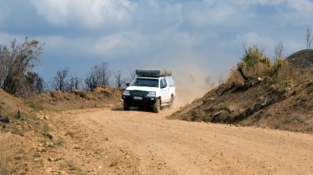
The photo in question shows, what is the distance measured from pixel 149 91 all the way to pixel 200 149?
30.1 ft

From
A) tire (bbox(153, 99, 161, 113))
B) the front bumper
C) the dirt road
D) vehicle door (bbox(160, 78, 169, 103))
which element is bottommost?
the dirt road

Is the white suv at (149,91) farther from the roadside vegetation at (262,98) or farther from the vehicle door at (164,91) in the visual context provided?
the roadside vegetation at (262,98)

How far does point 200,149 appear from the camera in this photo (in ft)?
23.4

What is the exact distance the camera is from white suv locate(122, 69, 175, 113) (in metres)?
16.1

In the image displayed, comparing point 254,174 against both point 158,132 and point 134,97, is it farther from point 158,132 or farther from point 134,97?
point 134,97

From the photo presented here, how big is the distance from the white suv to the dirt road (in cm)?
559

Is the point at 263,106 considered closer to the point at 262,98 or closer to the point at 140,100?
the point at 262,98

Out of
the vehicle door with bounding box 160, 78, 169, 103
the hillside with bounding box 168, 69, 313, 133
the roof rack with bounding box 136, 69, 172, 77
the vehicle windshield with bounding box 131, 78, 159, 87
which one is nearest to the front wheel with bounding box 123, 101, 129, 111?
the vehicle windshield with bounding box 131, 78, 159, 87

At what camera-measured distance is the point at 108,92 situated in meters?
25.3

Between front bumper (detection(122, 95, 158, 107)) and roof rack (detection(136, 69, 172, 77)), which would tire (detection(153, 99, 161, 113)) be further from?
roof rack (detection(136, 69, 172, 77))

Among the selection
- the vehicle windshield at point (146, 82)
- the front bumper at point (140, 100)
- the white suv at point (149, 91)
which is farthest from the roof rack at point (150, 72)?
the front bumper at point (140, 100)

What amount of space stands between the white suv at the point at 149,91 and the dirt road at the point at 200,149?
18.3ft

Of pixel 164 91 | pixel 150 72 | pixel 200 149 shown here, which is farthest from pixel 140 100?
pixel 200 149

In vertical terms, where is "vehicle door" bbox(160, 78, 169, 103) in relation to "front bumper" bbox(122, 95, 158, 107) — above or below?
above
